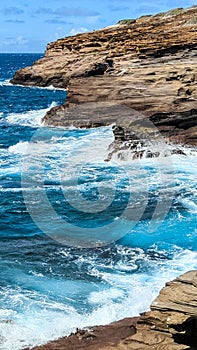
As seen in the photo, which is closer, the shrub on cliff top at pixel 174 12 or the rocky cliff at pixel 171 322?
the rocky cliff at pixel 171 322

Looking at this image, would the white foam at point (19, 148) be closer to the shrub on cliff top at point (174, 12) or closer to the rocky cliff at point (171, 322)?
the rocky cliff at point (171, 322)

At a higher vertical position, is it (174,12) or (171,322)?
(174,12)

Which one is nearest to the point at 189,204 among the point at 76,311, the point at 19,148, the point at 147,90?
the point at 76,311

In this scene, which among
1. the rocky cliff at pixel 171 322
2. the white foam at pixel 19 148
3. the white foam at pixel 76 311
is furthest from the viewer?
the white foam at pixel 19 148

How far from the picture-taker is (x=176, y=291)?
9.95 meters

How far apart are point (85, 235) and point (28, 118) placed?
29.0 metres

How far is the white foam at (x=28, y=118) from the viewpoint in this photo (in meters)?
43.1

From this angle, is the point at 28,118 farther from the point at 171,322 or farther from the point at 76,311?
the point at 171,322

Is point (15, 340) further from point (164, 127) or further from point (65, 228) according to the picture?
point (164, 127)

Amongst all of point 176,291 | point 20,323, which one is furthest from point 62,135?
point 176,291

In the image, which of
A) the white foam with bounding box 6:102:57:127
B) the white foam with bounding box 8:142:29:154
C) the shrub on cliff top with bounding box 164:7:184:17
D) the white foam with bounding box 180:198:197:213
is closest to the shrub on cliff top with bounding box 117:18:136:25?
the shrub on cliff top with bounding box 164:7:184:17

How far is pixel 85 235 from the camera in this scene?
1820 cm

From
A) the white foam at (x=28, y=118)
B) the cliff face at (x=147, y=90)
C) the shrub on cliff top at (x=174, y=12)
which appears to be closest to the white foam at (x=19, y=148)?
the cliff face at (x=147, y=90)

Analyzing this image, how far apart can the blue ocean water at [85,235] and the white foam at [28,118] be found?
34.8 ft
